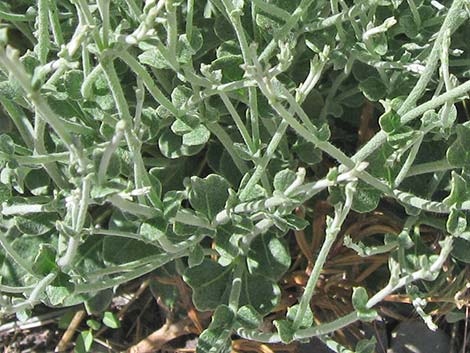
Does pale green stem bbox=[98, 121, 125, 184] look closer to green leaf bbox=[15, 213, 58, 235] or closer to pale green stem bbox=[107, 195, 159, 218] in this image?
pale green stem bbox=[107, 195, 159, 218]

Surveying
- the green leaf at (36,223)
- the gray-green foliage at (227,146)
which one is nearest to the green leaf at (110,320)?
the gray-green foliage at (227,146)

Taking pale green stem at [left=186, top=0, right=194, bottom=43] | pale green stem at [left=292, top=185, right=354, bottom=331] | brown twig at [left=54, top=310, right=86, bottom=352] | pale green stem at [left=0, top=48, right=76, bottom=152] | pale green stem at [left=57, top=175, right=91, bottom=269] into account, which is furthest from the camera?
brown twig at [left=54, top=310, right=86, bottom=352]

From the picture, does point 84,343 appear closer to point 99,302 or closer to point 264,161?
point 99,302

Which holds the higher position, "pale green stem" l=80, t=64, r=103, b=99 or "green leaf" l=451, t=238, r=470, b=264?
"pale green stem" l=80, t=64, r=103, b=99

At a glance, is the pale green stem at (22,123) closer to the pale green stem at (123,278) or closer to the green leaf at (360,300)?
the pale green stem at (123,278)

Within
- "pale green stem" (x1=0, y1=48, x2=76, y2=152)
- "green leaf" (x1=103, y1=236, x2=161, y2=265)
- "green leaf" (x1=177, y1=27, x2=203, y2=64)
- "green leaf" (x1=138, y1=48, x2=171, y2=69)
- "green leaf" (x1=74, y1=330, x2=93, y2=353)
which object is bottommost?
"green leaf" (x1=74, y1=330, x2=93, y2=353)

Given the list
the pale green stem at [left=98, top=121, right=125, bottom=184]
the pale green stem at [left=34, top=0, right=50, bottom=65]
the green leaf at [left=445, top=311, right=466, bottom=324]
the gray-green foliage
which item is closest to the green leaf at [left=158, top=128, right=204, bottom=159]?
the gray-green foliage

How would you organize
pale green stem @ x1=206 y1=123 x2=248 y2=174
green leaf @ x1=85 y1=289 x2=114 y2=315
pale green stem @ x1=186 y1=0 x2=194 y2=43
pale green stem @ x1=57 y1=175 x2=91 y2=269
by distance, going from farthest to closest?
1. green leaf @ x1=85 y1=289 x2=114 y2=315
2. pale green stem @ x1=206 y1=123 x2=248 y2=174
3. pale green stem @ x1=186 y1=0 x2=194 y2=43
4. pale green stem @ x1=57 y1=175 x2=91 y2=269
